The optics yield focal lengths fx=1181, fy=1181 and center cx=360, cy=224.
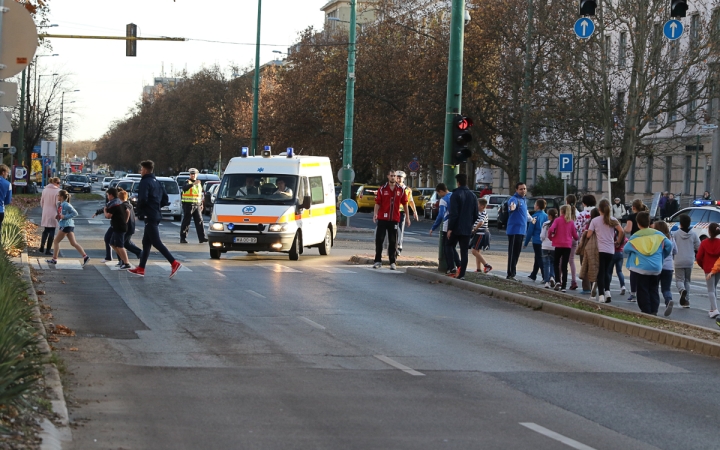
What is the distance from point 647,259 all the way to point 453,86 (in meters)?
7.03

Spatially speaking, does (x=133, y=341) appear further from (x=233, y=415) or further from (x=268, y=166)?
(x=268, y=166)

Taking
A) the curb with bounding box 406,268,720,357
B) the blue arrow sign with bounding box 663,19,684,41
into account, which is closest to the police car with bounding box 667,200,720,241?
the blue arrow sign with bounding box 663,19,684,41

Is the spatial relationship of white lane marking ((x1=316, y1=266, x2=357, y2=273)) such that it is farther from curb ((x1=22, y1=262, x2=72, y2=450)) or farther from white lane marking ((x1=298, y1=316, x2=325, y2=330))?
curb ((x1=22, y1=262, x2=72, y2=450))

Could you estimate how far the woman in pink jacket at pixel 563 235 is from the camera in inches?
768

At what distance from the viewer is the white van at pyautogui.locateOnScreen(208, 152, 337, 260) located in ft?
77.5

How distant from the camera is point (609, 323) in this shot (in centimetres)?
1438

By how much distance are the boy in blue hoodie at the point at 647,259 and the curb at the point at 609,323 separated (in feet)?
3.13

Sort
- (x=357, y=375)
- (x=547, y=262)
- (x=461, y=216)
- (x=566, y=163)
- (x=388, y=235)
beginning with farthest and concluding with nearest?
(x=566, y=163) → (x=388, y=235) → (x=547, y=262) → (x=461, y=216) → (x=357, y=375)

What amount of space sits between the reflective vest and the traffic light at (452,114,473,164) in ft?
33.1

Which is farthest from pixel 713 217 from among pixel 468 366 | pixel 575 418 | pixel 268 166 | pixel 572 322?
pixel 575 418

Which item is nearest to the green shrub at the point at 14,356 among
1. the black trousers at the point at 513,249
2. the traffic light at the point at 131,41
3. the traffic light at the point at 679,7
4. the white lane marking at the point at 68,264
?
the white lane marking at the point at 68,264

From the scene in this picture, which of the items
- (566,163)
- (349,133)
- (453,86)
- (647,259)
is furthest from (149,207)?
(349,133)

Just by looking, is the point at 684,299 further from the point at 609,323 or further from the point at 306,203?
the point at 306,203

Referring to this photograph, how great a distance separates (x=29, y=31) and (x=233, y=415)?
4490 mm
